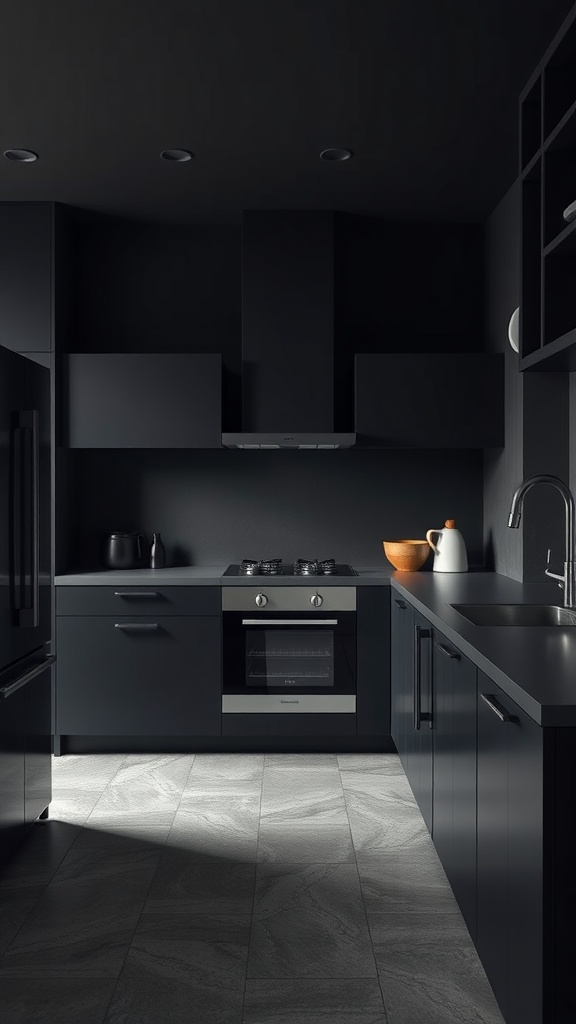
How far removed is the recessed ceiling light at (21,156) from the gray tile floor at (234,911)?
2.75 m

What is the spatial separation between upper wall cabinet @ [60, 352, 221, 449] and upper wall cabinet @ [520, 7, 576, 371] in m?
1.98

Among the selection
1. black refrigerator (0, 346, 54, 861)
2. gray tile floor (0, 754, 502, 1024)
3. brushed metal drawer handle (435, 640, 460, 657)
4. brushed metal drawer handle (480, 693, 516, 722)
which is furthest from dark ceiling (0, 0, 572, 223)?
gray tile floor (0, 754, 502, 1024)

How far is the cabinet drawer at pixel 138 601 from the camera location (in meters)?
4.32

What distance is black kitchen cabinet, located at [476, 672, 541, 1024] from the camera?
1.63 meters

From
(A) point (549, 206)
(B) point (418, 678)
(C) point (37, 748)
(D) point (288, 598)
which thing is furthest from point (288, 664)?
(A) point (549, 206)

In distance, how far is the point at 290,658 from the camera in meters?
4.34

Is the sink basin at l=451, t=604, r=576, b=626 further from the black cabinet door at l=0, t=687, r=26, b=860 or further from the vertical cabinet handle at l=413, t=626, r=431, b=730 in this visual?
the black cabinet door at l=0, t=687, r=26, b=860

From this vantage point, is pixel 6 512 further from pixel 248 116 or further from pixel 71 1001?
pixel 248 116

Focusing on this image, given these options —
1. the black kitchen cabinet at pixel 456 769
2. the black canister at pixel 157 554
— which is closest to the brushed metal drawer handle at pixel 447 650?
the black kitchen cabinet at pixel 456 769

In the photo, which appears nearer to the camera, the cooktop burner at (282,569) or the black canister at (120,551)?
the cooktop burner at (282,569)

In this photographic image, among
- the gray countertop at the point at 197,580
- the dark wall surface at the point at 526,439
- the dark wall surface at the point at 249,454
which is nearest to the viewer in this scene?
the dark wall surface at the point at 526,439

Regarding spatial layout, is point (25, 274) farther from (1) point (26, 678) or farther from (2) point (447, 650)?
(2) point (447, 650)

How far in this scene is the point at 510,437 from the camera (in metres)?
4.31

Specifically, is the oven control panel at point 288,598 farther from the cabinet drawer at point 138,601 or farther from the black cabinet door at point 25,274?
the black cabinet door at point 25,274
